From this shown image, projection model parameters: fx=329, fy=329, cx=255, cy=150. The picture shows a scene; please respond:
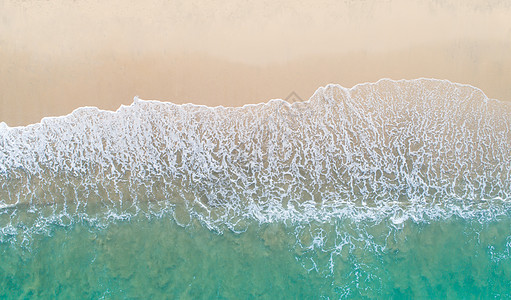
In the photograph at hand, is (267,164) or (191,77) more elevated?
(191,77)

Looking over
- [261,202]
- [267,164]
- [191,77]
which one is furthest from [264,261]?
[191,77]

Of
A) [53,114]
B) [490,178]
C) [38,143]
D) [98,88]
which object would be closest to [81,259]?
[38,143]

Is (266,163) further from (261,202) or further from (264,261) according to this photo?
(264,261)

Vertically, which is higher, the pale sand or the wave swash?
the pale sand

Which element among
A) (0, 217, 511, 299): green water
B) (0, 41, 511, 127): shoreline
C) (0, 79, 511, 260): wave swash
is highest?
(0, 41, 511, 127): shoreline

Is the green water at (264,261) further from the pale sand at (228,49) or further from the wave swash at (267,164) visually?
the pale sand at (228,49)

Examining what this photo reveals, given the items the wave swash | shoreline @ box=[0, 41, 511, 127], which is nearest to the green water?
the wave swash

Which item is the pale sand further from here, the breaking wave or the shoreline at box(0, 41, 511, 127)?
the breaking wave
